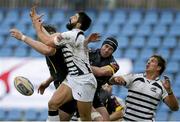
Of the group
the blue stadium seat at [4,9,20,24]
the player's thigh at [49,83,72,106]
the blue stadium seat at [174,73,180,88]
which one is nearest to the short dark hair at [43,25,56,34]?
the player's thigh at [49,83,72,106]

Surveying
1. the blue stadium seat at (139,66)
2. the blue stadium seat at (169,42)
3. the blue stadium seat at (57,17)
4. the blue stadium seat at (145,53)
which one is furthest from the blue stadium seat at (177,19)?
the blue stadium seat at (57,17)

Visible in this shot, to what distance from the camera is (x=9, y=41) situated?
21141 mm

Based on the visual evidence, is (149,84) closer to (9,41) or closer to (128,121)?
(128,121)

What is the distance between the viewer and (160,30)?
20.4 m

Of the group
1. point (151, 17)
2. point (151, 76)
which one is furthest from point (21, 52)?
point (151, 76)

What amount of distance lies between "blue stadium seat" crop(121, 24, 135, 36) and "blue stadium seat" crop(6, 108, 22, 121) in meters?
3.50

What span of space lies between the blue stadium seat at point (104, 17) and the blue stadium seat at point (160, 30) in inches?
52.8

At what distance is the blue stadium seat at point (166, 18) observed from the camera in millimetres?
20484

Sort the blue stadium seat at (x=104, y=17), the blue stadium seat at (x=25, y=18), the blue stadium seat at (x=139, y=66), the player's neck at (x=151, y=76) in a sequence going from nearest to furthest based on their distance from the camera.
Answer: the player's neck at (x=151, y=76)
the blue stadium seat at (x=139, y=66)
the blue stadium seat at (x=104, y=17)
the blue stadium seat at (x=25, y=18)

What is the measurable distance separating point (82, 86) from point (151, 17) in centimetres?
1045

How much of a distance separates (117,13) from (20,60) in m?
2.98

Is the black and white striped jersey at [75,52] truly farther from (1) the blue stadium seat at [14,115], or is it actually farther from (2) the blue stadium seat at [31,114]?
(1) the blue stadium seat at [14,115]

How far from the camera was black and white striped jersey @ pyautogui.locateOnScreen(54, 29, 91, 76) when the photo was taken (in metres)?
10.5

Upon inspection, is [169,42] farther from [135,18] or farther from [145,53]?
[135,18]
